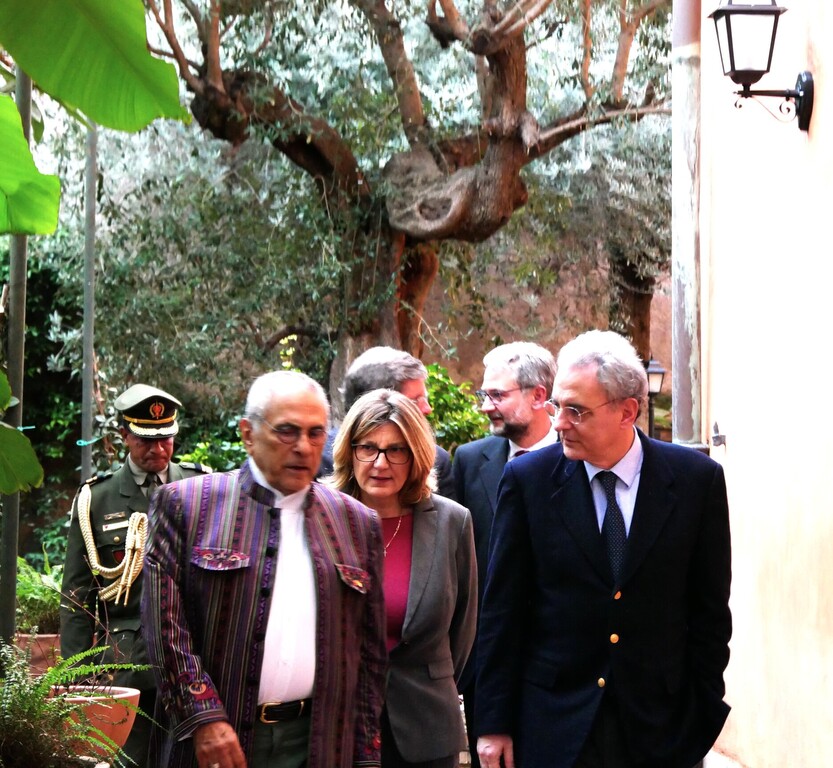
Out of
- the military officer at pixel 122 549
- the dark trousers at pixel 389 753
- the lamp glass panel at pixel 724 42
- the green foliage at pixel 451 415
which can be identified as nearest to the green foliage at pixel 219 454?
the green foliage at pixel 451 415

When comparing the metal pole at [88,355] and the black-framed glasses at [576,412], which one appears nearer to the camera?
the black-framed glasses at [576,412]

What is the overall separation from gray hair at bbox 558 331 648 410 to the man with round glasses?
0.82 meters

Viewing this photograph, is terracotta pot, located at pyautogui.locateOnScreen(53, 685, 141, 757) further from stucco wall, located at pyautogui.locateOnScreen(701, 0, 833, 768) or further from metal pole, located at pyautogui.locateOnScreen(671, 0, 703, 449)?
metal pole, located at pyautogui.locateOnScreen(671, 0, 703, 449)

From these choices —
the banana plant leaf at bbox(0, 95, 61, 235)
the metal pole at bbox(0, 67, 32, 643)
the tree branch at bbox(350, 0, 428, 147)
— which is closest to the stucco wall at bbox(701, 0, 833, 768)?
the metal pole at bbox(0, 67, 32, 643)

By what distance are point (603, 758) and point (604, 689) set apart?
0.22 metres

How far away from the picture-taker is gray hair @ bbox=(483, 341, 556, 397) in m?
5.70

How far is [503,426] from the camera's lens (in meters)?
5.73

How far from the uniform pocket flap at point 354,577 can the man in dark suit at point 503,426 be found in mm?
1653

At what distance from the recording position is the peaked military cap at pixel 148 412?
6.02m

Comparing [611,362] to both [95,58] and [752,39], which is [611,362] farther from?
[752,39]

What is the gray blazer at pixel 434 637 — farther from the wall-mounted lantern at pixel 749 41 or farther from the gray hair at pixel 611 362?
the wall-mounted lantern at pixel 749 41

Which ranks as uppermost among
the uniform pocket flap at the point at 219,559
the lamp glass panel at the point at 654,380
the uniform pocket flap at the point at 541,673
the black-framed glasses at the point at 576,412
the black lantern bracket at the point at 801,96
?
the black lantern bracket at the point at 801,96

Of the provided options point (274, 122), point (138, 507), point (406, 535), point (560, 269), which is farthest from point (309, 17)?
point (406, 535)

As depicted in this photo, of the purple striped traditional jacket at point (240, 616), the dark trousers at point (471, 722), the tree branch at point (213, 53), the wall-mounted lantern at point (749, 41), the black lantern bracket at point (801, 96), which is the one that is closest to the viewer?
the purple striped traditional jacket at point (240, 616)
